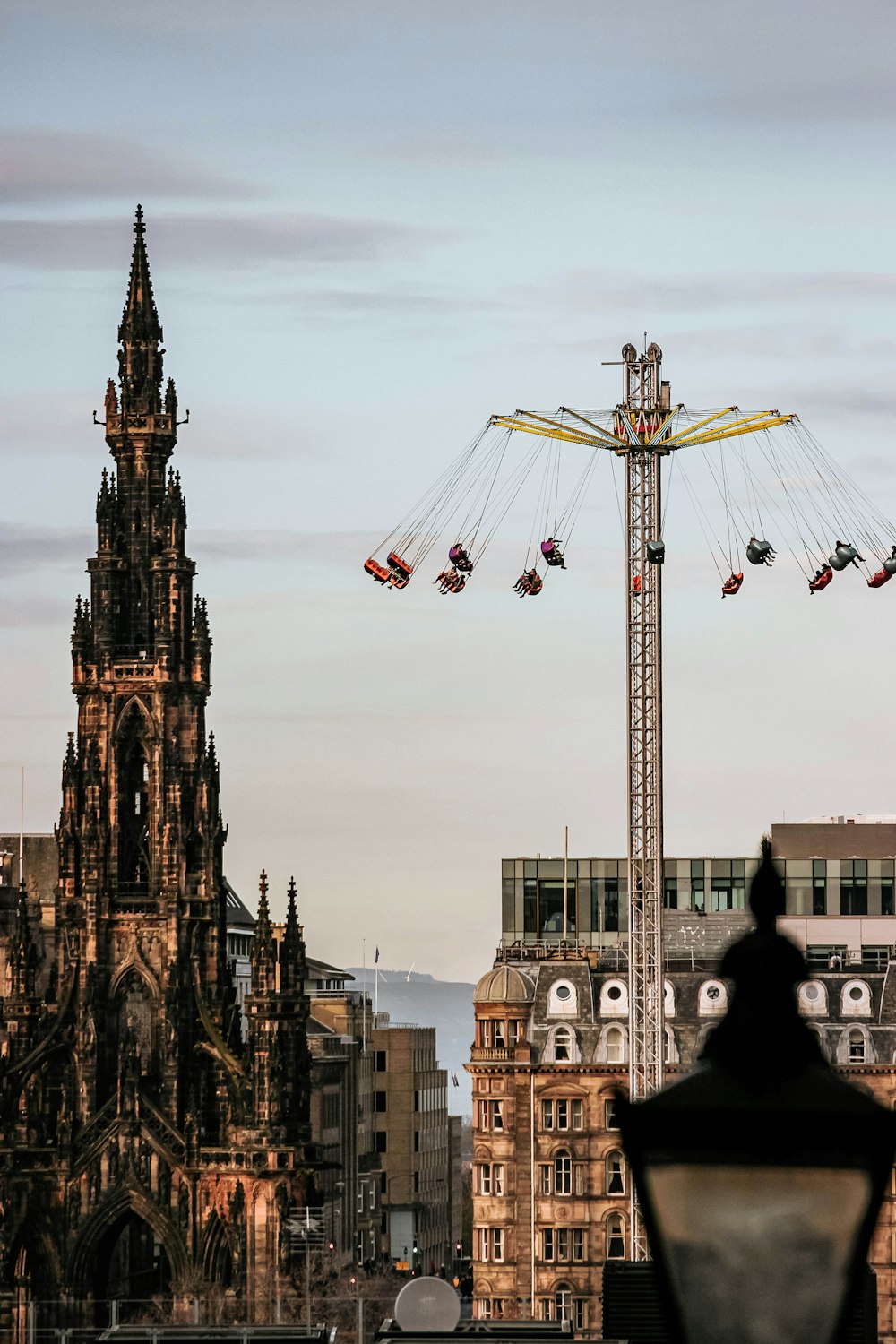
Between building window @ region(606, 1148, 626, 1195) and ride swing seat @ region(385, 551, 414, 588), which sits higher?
ride swing seat @ region(385, 551, 414, 588)

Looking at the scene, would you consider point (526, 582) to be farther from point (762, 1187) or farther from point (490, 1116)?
point (762, 1187)

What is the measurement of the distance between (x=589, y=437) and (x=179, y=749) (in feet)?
91.2

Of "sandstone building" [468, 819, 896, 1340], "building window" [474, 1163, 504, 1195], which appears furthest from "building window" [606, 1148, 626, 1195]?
"building window" [474, 1163, 504, 1195]

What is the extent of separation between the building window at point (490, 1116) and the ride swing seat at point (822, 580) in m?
39.9

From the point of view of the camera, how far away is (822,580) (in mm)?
161875

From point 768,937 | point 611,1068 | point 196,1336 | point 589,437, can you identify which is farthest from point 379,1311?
point 768,937

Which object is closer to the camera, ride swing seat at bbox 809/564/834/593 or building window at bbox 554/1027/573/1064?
ride swing seat at bbox 809/564/834/593

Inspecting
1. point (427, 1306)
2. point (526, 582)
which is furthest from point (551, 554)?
point (427, 1306)

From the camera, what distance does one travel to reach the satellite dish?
56991 millimetres

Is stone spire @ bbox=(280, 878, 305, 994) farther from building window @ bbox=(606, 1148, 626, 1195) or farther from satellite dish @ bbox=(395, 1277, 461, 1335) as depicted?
satellite dish @ bbox=(395, 1277, 461, 1335)

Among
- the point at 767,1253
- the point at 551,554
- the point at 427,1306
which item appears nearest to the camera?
the point at 767,1253

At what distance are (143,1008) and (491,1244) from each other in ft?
91.8

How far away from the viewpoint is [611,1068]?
598 ft

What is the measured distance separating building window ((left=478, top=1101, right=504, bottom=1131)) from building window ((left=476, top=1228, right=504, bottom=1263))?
589 cm
